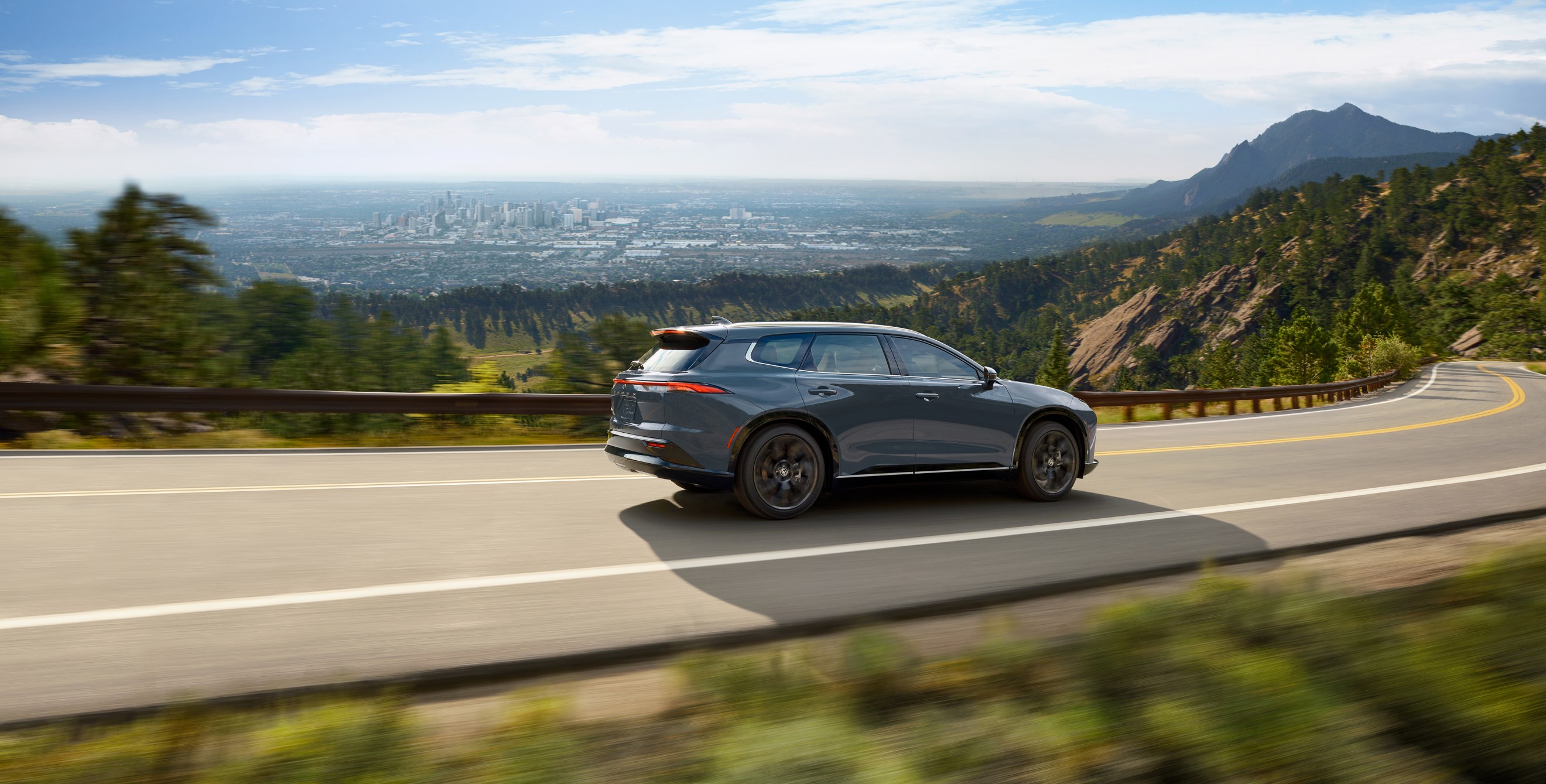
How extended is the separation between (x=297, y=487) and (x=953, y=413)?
17.6ft

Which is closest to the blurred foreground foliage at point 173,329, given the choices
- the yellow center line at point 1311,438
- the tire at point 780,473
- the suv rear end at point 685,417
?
the suv rear end at point 685,417

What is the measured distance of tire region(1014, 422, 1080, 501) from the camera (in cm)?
838

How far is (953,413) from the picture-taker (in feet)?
26.2

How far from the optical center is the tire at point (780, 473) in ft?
23.4

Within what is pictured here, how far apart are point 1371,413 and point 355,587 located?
22.8m

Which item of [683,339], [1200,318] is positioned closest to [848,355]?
[683,339]

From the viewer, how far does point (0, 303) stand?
12.0 m

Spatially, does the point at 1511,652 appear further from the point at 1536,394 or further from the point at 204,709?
the point at 1536,394

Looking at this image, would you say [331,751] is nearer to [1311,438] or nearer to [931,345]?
[931,345]

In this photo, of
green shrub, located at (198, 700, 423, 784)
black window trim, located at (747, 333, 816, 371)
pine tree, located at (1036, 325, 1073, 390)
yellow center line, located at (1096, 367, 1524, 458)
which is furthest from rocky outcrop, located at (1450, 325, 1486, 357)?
green shrub, located at (198, 700, 423, 784)

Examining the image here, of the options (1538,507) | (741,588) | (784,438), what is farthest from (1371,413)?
(741,588)

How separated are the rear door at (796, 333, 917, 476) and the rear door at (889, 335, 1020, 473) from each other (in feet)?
0.43

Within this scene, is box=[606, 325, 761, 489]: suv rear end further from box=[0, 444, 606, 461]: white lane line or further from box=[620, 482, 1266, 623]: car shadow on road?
box=[0, 444, 606, 461]: white lane line

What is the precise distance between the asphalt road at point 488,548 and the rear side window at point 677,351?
113cm
